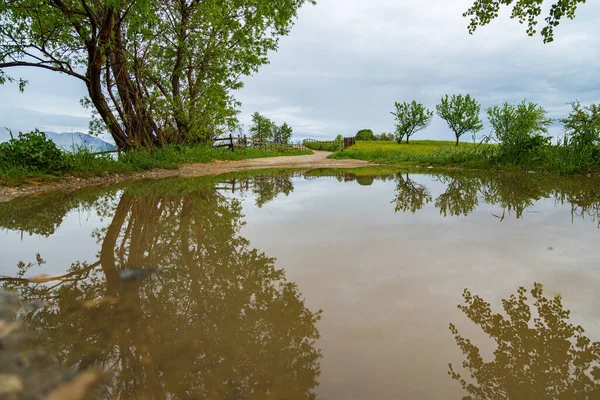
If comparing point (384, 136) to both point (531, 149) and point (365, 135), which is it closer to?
point (365, 135)

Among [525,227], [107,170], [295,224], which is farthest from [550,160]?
[107,170]

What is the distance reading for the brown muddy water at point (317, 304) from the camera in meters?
1.19

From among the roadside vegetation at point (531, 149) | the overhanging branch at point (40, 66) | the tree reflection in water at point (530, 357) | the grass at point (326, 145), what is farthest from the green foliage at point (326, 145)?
the tree reflection in water at point (530, 357)

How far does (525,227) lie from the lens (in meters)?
3.25

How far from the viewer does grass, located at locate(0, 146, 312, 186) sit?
6.36 meters

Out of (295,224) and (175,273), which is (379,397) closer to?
(175,273)

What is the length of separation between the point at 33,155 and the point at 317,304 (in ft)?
26.1

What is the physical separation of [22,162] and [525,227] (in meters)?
9.05

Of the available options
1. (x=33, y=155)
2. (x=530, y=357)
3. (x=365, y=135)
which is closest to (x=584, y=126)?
(x=530, y=357)

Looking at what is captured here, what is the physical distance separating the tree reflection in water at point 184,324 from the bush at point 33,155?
235 inches

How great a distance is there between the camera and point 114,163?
29.9 feet

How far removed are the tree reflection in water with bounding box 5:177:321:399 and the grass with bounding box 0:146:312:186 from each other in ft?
17.7

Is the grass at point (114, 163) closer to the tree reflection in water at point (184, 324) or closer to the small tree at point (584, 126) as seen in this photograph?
the tree reflection in water at point (184, 324)

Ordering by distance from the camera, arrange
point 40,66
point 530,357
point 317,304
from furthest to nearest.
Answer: point 40,66 < point 317,304 < point 530,357
